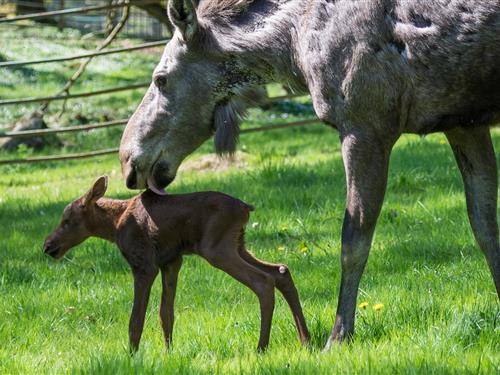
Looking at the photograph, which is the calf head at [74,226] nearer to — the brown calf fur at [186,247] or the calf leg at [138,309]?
the brown calf fur at [186,247]

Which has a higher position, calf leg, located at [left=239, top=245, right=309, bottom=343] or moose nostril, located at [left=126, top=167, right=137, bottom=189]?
moose nostril, located at [left=126, top=167, right=137, bottom=189]

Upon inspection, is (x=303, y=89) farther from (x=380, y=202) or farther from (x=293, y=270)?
(x=293, y=270)

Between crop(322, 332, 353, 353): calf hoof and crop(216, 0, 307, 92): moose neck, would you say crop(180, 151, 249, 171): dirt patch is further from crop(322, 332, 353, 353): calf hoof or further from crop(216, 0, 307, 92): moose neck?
crop(322, 332, 353, 353): calf hoof

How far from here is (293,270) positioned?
23.5 feet

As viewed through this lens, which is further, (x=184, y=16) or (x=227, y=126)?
(x=227, y=126)

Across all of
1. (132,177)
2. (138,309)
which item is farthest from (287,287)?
(132,177)

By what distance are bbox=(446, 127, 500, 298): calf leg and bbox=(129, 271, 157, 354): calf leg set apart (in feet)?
6.38

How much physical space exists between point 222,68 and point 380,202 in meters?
1.33

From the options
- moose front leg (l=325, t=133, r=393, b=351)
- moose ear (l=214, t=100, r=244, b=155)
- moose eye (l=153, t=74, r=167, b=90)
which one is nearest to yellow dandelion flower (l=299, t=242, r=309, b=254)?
moose ear (l=214, t=100, r=244, b=155)

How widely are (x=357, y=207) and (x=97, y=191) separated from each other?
4.97ft

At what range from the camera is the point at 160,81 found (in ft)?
20.3

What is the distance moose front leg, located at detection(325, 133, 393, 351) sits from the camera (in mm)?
5285

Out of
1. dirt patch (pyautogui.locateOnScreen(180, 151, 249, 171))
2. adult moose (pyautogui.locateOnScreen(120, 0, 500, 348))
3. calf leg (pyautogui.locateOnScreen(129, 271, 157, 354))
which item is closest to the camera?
adult moose (pyautogui.locateOnScreen(120, 0, 500, 348))

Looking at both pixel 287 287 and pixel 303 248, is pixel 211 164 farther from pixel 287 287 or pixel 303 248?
pixel 287 287
